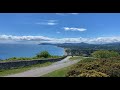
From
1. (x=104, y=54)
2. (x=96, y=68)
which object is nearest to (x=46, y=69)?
(x=96, y=68)

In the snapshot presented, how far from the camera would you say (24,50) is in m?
4.92

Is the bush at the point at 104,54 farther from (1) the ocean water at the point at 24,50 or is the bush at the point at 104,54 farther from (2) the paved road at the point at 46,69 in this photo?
(1) the ocean water at the point at 24,50

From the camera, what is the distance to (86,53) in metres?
5.13

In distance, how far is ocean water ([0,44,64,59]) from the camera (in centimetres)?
488

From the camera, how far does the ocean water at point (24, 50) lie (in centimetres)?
488

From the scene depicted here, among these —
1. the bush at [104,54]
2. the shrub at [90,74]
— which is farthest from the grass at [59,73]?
the bush at [104,54]

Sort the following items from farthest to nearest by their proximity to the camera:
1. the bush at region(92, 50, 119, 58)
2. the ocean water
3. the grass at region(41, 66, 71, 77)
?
1. the bush at region(92, 50, 119, 58)
2. the grass at region(41, 66, 71, 77)
3. the ocean water

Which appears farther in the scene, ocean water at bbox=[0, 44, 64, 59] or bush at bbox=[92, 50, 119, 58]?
bush at bbox=[92, 50, 119, 58]

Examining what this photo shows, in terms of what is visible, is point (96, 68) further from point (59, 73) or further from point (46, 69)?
point (46, 69)

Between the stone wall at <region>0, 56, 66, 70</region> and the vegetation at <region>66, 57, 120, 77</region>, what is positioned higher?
the stone wall at <region>0, 56, 66, 70</region>

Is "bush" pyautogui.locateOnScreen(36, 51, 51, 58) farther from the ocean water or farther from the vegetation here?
the vegetation

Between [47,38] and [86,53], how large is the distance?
672 millimetres

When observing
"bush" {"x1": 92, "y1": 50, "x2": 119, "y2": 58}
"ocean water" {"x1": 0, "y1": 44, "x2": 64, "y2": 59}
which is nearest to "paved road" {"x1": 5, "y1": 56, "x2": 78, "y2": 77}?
"ocean water" {"x1": 0, "y1": 44, "x2": 64, "y2": 59}

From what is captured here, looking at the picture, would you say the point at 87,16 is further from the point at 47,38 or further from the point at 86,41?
the point at 47,38
